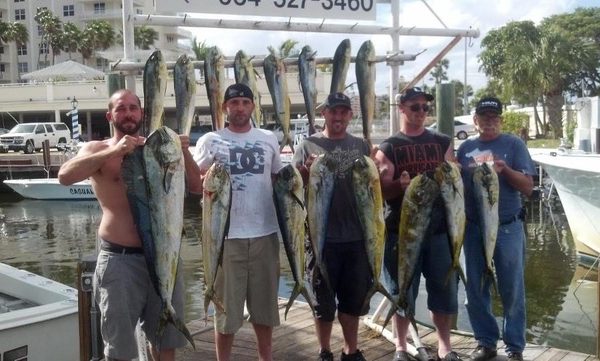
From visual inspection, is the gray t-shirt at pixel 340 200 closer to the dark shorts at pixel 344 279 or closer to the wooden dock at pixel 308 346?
the dark shorts at pixel 344 279

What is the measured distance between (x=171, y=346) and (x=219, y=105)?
5.06 feet

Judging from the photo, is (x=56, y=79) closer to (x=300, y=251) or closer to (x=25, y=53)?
(x=25, y=53)

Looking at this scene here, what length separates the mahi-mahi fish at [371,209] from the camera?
397 centimetres

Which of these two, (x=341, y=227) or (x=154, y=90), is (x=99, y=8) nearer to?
(x=154, y=90)

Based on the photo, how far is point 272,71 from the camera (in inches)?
181

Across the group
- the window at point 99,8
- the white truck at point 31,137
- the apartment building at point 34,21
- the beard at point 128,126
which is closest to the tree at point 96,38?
the apartment building at point 34,21

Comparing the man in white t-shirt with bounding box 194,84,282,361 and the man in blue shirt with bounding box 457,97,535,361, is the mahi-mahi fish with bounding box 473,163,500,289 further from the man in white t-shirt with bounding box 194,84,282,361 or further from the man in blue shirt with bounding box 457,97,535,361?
the man in white t-shirt with bounding box 194,84,282,361

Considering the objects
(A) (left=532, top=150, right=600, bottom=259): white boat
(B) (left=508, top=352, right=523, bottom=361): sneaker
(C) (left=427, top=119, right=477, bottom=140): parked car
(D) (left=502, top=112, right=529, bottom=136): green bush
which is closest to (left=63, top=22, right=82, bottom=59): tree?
(C) (left=427, top=119, right=477, bottom=140): parked car

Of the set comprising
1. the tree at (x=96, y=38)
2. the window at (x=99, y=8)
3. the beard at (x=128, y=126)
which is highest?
the window at (x=99, y=8)

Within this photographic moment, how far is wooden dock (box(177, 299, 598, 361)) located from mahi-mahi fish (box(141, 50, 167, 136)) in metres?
2.01

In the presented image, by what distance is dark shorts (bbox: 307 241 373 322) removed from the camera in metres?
4.23

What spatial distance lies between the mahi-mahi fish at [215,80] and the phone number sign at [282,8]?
492 mm

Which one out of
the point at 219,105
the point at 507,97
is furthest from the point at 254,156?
the point at 507,97

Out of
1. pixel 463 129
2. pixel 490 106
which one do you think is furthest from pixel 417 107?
pixel 463 129
